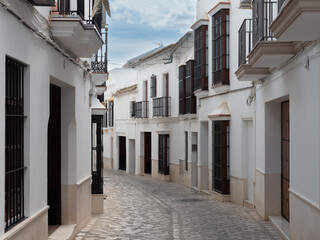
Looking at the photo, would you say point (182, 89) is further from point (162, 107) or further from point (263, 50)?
point (263, 50)

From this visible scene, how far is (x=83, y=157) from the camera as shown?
35.1ft

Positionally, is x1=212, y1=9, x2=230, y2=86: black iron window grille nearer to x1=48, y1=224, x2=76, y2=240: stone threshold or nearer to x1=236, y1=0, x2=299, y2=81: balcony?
x1=236, y1=0, x2=299, y2=81: balcony

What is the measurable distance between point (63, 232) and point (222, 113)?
7675mm

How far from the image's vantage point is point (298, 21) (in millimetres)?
5598

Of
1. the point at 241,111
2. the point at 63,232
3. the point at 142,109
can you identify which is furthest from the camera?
the point at 142,109

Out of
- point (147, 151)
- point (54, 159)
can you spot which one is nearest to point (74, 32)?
point (54, 159)

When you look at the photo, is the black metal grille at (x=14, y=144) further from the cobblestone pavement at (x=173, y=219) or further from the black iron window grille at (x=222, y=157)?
the black iron window grille at (x=222, y=157)

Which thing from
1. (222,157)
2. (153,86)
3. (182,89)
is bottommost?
(222,157)

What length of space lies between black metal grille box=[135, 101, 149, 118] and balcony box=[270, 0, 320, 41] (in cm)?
1975

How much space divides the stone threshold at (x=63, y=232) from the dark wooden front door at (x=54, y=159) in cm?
29

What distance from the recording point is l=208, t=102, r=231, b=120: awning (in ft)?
49.7

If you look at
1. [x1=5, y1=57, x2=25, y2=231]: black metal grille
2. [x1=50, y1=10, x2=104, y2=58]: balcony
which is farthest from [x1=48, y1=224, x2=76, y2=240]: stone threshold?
[x1=50, y1=10, x2=104, y2=58]: balcony

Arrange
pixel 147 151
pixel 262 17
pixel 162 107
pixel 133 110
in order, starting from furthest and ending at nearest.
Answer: pixel 133 110, pixel 147 151, pixel 162 107, pixel 262 17

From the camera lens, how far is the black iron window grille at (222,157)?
1527 centimetres
